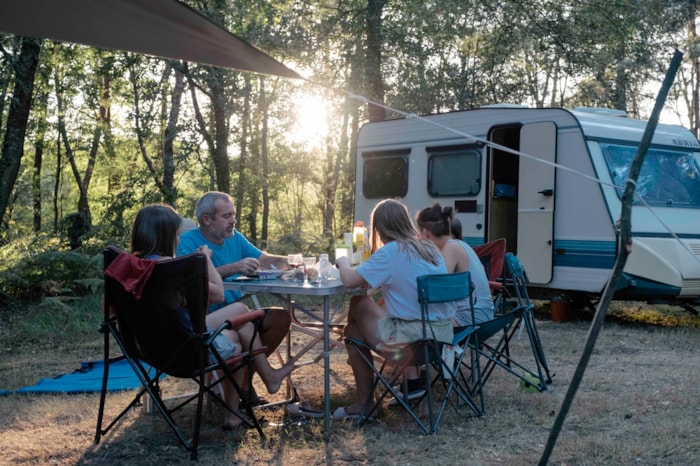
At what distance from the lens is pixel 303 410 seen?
13.2 feet

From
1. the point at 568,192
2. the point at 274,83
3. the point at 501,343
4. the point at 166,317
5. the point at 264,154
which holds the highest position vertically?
the point at 274,83

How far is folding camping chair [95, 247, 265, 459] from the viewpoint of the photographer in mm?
3209

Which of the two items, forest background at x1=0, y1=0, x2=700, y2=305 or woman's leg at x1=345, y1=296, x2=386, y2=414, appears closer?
woman's leg at x1=345, y1=296, x2=386, y2=414

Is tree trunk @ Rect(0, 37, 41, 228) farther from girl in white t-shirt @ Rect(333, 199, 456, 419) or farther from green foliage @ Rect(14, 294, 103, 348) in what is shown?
girl in white t-shirt @ Rect(333, 199, 456, 419)

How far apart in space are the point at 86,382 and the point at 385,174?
4.90 meters

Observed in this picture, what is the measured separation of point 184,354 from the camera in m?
3.33

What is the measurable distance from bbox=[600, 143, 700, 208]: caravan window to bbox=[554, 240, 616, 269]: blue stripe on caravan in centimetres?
55

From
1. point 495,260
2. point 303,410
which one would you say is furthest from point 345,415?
point 495,260

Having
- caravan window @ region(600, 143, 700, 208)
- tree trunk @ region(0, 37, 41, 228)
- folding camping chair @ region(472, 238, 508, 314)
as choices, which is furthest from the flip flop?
tree trunk @ region(0, 37, 41, 228)

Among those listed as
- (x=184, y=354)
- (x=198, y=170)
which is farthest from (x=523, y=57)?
(x=184, y=354)

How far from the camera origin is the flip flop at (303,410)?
13.0 feet

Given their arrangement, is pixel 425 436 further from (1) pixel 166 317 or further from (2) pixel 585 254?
(2) pixel 585 254

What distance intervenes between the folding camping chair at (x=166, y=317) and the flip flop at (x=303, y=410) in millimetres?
533

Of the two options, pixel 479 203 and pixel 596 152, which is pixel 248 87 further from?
pixel 596 152
